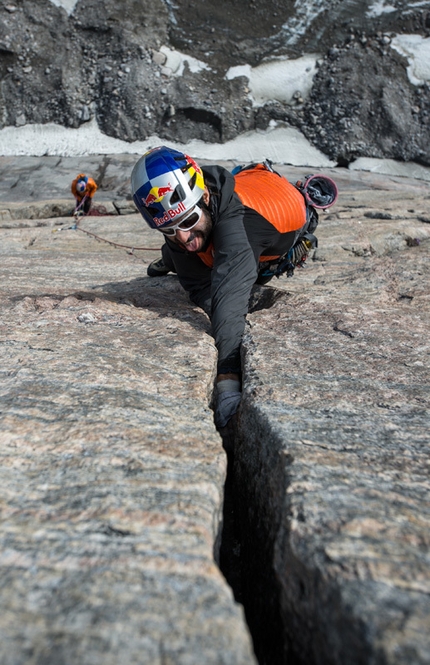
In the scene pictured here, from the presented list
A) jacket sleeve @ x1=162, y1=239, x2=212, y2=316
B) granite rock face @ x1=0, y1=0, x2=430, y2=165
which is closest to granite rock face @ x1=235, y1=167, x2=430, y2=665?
jacket sleeve @ x1=162, y1=239, x2=212, y2=316

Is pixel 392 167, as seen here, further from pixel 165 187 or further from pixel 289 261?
pixel 165 187

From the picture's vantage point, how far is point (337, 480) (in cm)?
218

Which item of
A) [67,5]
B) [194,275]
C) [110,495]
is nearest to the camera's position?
[110,495]

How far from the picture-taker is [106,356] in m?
3.38

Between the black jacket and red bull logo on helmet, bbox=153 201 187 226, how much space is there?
13.1 inches

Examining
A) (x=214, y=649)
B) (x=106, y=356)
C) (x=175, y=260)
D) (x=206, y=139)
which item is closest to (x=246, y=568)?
(x=214, y=649)

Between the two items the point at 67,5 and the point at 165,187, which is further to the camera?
the point at 67,5

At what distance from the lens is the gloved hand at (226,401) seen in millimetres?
3496

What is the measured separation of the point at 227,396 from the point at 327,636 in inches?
81.4

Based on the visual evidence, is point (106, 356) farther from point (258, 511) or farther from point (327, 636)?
point (327, 636)

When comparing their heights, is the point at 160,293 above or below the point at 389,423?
below

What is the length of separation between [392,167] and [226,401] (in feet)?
109

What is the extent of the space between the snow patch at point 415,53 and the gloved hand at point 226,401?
3710cm

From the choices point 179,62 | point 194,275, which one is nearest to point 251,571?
point 194,275
